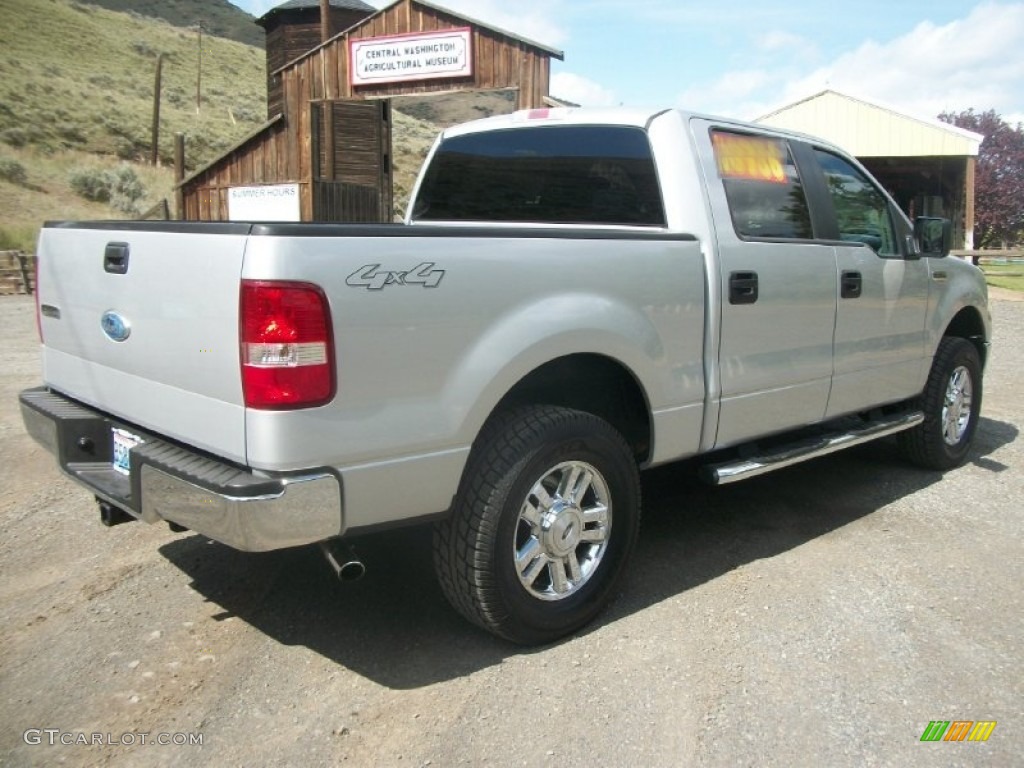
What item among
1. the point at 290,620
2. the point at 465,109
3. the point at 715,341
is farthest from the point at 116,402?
the point at 465,109

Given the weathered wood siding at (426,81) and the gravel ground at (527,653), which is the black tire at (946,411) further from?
the weathered wood siding at (426,81)

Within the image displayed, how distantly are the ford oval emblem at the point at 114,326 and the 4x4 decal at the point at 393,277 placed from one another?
973 millimetres

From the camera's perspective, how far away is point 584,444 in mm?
3227

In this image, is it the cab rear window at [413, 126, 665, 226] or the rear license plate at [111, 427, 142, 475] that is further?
the cab rear window at [413, 126, 665, 226]

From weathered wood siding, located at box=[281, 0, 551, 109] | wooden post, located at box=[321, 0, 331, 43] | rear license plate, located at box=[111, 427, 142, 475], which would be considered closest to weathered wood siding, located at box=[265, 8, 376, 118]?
wooden post, located at box=[321, 0, 331, 43]

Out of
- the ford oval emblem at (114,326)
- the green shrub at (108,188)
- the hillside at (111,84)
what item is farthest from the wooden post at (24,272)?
the ford oval emblem at (114,326)

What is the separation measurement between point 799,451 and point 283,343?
8.80 ft

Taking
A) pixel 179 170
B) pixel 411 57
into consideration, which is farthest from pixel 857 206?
pixel 179 170

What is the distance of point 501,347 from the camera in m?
2.91

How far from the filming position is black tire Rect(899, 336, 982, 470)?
5.38 meters

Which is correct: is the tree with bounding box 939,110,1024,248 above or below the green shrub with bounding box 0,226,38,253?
above

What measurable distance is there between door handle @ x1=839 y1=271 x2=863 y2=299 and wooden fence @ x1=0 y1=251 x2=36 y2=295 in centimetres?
1735

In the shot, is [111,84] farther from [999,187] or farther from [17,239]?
[999,187]

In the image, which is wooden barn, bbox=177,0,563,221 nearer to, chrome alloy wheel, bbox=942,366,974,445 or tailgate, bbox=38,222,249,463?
chrome alloy wheel, bbox=942,366,974,445
